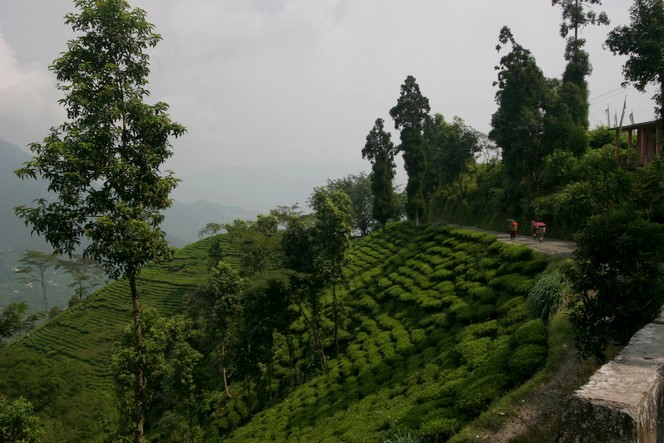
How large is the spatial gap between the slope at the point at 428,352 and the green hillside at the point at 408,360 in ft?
0.18

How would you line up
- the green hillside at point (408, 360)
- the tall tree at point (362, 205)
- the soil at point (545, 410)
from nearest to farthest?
the soil at point (545, 410) → the green hillside at point (408, 360) → the tall tree at point (362, 205)

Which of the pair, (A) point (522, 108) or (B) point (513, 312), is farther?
(A) point (522, 108)

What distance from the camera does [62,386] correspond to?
24.4 metres

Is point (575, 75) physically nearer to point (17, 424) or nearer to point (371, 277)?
point (371, 277)

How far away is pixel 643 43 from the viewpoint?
71.7 feet

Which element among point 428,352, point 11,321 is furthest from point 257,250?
point 428,352

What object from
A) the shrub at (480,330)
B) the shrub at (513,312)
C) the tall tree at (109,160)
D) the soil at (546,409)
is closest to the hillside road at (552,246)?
the shrub at (513,312)

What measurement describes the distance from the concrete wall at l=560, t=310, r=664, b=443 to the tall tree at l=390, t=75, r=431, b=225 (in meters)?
37.2

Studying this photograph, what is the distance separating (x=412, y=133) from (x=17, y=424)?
38056mm

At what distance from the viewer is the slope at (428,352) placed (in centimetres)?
1084

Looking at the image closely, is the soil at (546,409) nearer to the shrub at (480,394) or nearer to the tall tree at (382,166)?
the shrub at (480,394)

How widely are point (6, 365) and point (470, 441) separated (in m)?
27.4

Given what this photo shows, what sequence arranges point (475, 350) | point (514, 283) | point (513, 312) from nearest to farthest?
point (475, 350) < point (513, 312) < point (514, 283)

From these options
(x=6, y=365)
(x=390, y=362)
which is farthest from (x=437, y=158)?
(x=6, y=365)
